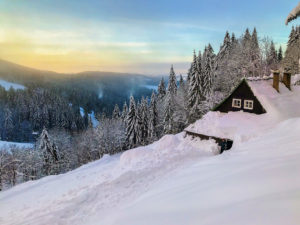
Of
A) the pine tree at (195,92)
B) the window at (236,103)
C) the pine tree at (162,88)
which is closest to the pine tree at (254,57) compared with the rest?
the pine tree at (195,92)

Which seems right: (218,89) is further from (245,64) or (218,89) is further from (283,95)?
(283,95)

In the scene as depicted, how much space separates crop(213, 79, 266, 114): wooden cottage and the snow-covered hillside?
2.24 feet

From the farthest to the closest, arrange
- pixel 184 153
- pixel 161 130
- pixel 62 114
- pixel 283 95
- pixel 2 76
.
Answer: pixel 2 76 < pixel 62 114 < pixel 161 130 < pixel 283 95 < pixel 184 153

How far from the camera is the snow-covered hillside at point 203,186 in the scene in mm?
3820

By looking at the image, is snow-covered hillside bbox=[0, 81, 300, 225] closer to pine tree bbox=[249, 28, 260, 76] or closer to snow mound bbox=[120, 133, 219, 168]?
snow mound bbox=[120, 133, 219, 168]

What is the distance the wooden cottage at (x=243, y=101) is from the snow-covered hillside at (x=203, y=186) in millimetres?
681

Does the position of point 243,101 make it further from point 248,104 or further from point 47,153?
point 47,153

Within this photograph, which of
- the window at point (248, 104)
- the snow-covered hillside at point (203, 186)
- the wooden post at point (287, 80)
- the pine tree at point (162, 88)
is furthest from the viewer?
the pine tree at point (162, 88)

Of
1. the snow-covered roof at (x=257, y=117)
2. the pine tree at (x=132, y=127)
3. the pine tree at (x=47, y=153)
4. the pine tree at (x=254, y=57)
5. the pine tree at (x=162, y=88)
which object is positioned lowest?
the pine tree at (x=47, y=153)

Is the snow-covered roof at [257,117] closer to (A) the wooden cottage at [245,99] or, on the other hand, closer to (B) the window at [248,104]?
(A) the wooden cottage at [245,99]

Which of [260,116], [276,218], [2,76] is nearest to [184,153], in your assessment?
[260,116]

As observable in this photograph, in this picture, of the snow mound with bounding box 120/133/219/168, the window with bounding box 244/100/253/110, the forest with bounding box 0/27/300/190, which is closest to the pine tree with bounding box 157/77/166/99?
the forest with bounding box 0/27/300/190

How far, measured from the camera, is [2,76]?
563 ft

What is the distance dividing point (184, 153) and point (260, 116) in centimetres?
800
